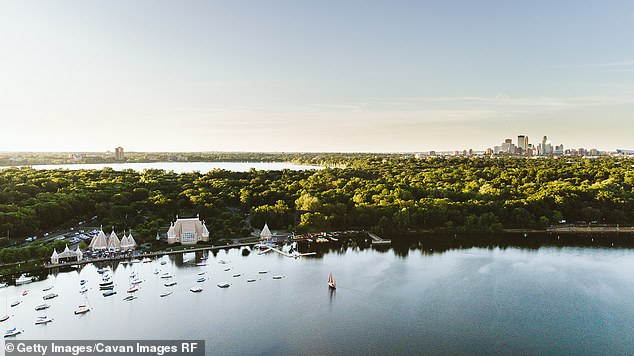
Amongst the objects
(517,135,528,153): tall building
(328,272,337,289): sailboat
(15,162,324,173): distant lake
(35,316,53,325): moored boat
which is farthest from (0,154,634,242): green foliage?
(517,135,528,153): tall building

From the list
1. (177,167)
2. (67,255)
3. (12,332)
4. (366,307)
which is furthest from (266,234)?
(177,167)

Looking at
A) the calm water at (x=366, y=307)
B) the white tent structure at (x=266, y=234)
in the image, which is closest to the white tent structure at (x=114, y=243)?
the calm water at (x=366, y=307)

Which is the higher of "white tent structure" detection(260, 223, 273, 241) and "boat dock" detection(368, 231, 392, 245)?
"white tent structure" detection(260, 223, 273, 241)

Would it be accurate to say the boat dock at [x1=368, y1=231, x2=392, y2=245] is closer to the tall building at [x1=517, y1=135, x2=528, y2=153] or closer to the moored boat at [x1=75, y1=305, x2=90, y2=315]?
the moored boat at [x1=75, y1=305, x2=90, y2=315]

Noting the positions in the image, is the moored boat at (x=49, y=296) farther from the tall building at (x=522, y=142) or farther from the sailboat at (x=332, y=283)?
the tall building at (x=522, y=142)

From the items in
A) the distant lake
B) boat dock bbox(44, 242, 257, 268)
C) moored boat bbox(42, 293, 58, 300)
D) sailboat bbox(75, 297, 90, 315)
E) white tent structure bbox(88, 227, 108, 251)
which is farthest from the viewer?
the distant lake
